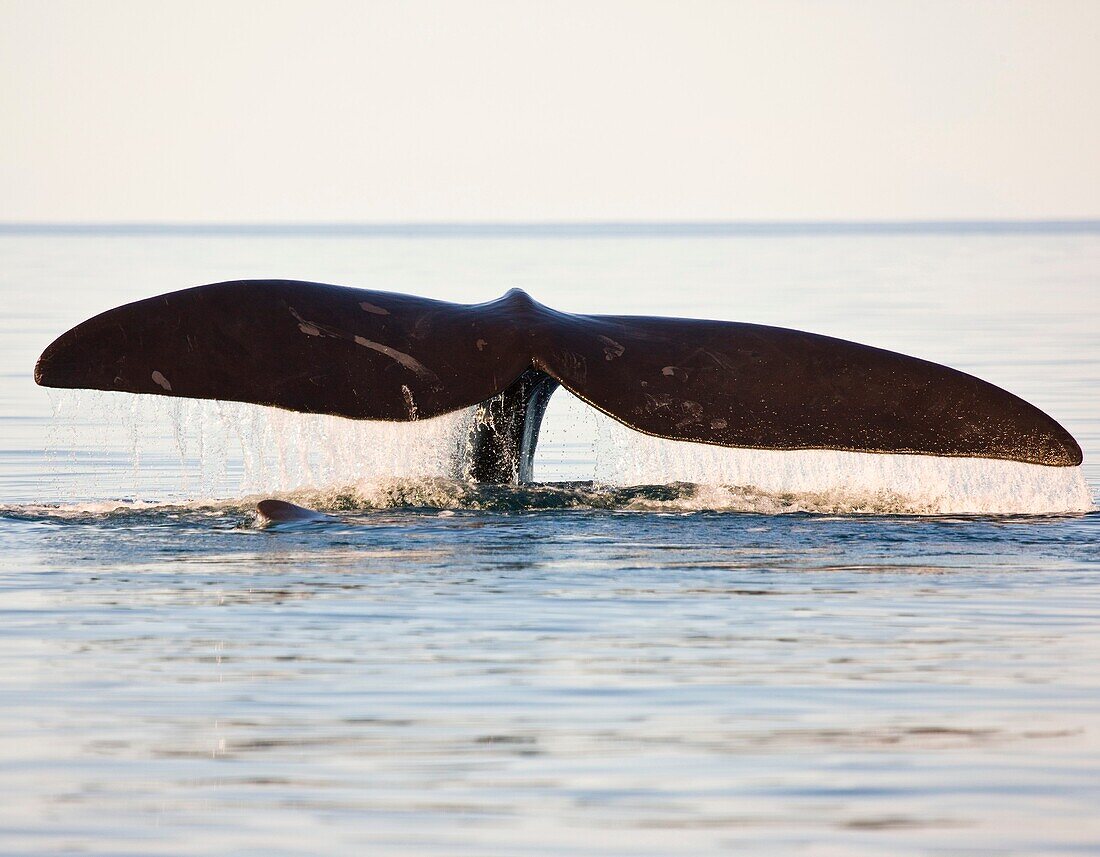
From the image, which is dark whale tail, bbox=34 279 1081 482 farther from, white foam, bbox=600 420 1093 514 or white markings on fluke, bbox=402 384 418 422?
white foam, bbox=600 420 1093 514

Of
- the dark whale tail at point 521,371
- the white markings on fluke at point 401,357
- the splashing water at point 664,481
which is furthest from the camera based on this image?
the splashing water at point 664,481

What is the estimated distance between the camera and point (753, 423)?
10.4 metres

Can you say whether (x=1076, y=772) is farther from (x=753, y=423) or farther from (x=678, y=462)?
(x=678, y=462)

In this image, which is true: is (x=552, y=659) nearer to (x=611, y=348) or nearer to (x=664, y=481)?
(x=611, y=348)

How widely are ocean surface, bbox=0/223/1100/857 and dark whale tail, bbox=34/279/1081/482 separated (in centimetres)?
45

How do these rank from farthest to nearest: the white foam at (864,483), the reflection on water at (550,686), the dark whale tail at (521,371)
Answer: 1. the white foam at (864,483)
2. the dark whale tail at (521,371)
3. the reflection on water at (550,686)

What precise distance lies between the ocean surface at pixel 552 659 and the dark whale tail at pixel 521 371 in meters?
0.45

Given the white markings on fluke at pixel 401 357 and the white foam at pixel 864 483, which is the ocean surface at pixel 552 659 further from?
the white markings on fluke at pixel 401 357

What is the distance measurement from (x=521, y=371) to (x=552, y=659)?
2.34m

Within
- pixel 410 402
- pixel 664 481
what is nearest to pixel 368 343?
pixel 410 402

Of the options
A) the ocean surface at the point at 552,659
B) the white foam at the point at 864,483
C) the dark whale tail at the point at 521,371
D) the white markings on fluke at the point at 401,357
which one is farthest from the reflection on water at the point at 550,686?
the white markings on fluke at the point at 401,357

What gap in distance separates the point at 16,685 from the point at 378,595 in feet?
6.57

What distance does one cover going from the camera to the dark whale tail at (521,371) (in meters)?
9.97

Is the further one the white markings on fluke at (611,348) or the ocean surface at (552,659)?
the white markings on fluke at (611,348)
